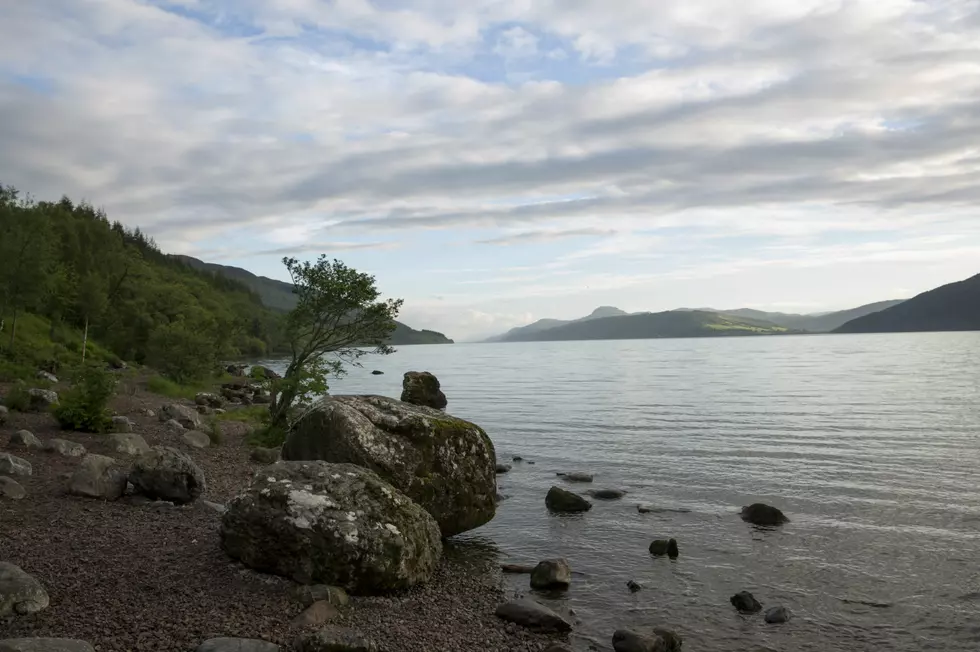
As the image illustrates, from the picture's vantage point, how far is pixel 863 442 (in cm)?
3222

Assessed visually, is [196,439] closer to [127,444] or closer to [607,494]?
[127,444]

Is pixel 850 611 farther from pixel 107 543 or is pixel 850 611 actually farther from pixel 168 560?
pixel 107 543

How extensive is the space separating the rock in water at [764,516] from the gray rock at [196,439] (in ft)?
67.0

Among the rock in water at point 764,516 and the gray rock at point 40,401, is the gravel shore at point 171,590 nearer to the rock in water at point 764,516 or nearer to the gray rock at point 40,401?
the rock in water at point 764,516

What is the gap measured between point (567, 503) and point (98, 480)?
44.6ft

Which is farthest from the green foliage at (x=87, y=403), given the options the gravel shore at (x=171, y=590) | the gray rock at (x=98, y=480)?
the gray rock at (x=98, y=480)

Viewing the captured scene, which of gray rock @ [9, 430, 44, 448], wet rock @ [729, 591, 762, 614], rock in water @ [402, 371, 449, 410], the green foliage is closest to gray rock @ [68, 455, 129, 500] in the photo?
gray rock @ [9, 430, 44, 448]

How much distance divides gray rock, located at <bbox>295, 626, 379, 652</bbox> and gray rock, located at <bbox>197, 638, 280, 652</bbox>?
1.43 ft

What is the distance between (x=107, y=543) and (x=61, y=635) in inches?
155

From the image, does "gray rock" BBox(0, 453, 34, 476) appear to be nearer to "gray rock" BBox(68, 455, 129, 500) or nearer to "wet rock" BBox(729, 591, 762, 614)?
"gray rock" BBox(68, 455, 129, 500)

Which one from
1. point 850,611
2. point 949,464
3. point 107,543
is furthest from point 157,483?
point 949,464

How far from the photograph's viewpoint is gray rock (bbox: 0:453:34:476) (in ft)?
51.5

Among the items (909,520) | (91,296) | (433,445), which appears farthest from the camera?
(91,296)

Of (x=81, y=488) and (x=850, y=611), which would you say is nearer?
(x=850, y=611)
